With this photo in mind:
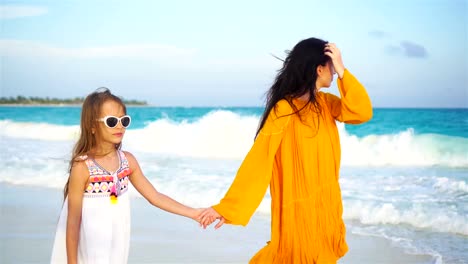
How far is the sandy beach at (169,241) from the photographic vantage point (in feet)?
21.4

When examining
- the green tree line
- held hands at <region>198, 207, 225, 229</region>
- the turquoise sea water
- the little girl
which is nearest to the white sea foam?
the turquoise sea water

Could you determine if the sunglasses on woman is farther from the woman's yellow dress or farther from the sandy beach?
the sandy beach

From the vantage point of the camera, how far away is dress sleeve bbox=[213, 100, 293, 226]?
3.75 meters

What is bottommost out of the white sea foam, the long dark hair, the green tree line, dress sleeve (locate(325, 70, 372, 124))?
dress sleeve (locate(325, 70, 372, 124))

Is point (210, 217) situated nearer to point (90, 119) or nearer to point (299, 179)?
point (299, 179)

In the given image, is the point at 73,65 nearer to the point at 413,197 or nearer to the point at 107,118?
the point at 413,197

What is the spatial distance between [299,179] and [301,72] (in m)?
0.53

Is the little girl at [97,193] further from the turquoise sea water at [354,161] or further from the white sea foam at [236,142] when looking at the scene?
the white sea foam at [236,142]

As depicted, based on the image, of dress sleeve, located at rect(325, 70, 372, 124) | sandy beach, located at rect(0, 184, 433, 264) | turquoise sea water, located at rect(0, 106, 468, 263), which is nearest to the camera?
dress sleeve, located at rect(325, 70, 372, 124)

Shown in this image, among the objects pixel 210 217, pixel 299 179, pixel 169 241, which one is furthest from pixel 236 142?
pixel 299 179

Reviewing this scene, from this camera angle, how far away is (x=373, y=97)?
2495 cm

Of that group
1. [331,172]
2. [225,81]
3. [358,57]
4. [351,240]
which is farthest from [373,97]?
[331,172]

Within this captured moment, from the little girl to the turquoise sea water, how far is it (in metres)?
0.31

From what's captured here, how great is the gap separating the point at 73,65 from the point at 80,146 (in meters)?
23.0
